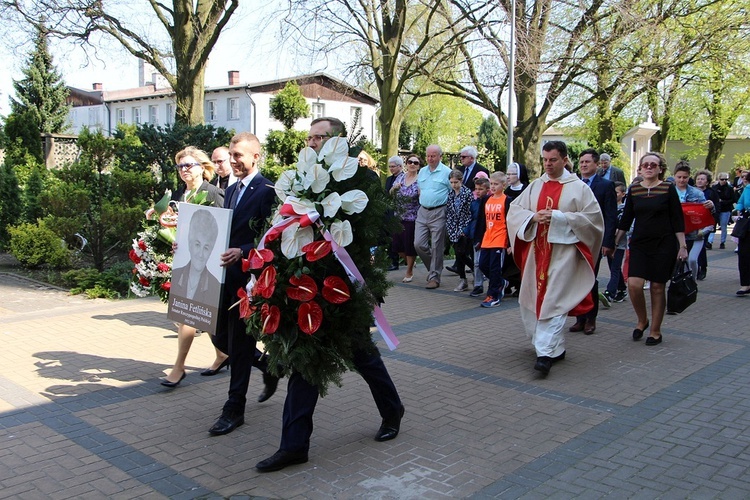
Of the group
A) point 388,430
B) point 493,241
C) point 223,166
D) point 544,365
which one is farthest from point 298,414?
point 493,241

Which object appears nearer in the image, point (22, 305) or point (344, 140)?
point (344, 140)

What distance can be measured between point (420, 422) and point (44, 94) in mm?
37612

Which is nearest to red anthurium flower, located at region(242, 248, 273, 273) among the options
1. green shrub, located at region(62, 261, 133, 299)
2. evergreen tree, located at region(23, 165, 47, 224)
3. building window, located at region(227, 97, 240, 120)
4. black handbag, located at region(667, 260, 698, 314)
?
black handbag, located at region(667, 260, 698, 314)

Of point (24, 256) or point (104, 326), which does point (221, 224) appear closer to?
point (104, 326)

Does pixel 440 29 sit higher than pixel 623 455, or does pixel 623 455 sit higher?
pixel 440 29

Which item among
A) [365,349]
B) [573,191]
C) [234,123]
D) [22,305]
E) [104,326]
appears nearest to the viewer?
[365,349]

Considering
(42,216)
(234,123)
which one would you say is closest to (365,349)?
(42,216)

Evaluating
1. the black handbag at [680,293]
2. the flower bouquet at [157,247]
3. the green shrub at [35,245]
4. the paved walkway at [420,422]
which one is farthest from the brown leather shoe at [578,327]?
the green shrub at [35,245]

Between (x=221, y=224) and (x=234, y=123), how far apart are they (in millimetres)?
45833

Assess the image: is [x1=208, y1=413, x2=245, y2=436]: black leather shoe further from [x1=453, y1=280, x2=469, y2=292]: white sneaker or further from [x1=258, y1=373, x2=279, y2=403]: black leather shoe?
[x1=453, y1=280, x2=469, y2=292]: white sneaker

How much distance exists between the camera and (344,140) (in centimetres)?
406

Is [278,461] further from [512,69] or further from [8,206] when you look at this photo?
[512,69]

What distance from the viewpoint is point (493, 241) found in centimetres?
952

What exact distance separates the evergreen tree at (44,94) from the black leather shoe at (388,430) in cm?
3563
